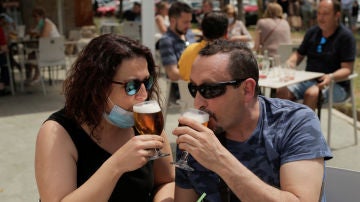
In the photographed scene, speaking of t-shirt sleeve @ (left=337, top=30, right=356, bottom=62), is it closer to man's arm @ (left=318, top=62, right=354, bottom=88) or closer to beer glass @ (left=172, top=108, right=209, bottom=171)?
man's arm @ (left=318, top=62, right=354, bottom=88)

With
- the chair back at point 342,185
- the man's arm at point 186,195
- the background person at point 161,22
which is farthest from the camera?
the background person at point 161,22

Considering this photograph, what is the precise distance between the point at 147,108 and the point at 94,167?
0.40 meters

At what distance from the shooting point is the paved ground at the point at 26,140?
4668mm

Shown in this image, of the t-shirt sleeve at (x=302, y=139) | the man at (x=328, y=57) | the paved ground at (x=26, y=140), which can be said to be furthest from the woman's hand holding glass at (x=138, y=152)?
the man at (x=328, y=57)

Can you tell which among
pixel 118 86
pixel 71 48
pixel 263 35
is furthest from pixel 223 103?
pixel 71 48

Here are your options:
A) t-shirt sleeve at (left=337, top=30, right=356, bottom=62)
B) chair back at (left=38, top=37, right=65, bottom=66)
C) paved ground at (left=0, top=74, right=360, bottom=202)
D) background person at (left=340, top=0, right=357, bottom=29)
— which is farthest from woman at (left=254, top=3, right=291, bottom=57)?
background person at (left=340, top=0, right=357, bottom=29)

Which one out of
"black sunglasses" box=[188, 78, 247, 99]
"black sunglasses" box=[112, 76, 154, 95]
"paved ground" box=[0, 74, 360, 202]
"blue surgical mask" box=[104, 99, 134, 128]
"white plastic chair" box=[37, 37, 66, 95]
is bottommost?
"paved ground" box=[0, 74, 360, 202]

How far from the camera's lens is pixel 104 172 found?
1865mm

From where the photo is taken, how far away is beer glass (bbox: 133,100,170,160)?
1.92 meters

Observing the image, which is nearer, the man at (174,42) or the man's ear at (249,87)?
the man's ear at (249,87)

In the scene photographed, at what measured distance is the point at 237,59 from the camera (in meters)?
1.88

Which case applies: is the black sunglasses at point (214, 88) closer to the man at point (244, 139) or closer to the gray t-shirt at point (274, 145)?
the man at point (244, 139)

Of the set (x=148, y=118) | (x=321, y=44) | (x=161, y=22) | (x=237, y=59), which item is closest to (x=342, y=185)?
(x=237, y=59)

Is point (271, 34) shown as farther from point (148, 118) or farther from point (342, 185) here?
point (148, 118)
